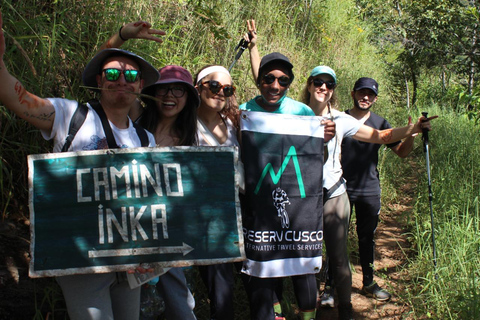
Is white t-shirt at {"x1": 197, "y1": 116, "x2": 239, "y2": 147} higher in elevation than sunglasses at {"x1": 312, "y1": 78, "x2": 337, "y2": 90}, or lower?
lower

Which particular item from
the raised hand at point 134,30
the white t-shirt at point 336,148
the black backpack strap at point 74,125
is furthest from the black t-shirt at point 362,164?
the black backpack strap at point 74,125

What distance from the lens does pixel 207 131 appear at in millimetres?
2939

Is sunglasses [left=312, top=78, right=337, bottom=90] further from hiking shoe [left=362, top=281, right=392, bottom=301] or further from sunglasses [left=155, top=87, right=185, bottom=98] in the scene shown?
hiking shoe [left=362, top=281, right=392, bottom=301]

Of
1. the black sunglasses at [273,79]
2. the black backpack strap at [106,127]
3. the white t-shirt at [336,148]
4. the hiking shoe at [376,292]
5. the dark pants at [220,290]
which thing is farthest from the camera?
the hiking shoe at [376,292]

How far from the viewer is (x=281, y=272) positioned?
289 cm

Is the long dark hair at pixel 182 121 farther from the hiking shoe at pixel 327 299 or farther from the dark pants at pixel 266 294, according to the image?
the hiking shoe at pixel 327 299

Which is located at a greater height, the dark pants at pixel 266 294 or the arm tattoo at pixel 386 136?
the arm tattoo at pixel 386 136

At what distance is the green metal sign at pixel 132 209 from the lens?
6.86 feet

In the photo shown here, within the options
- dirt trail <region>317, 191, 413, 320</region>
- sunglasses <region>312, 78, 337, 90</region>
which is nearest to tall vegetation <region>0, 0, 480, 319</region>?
dirt trail <region>317, 191, 413, 320</region>

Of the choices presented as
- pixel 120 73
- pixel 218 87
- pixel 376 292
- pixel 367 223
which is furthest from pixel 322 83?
pixel 376 292

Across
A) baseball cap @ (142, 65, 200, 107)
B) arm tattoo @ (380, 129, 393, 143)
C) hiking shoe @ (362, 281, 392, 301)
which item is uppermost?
baseball cap @ (142, 65, 200, 107)

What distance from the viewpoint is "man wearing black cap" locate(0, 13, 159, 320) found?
195 centimetres

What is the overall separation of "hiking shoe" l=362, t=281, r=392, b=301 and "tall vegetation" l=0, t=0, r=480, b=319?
0.51 feet

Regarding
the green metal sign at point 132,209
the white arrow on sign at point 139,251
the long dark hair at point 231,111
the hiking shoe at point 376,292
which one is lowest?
the hiking shoe at point 376,292
